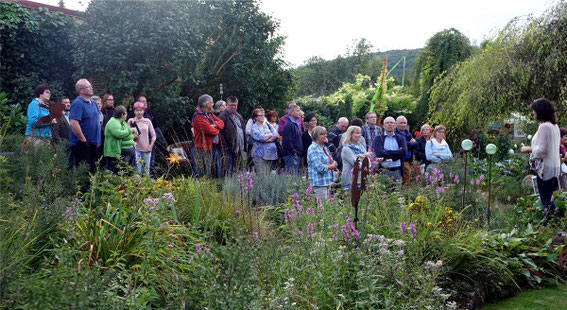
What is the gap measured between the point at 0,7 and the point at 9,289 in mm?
9525

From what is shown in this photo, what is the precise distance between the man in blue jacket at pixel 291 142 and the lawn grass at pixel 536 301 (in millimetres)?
5046

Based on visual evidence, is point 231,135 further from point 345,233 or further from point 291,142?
point 345,233

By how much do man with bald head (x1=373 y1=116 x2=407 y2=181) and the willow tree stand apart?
705 cm

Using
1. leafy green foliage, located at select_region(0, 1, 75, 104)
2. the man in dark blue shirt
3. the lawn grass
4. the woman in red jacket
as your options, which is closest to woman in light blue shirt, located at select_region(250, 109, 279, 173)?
the woman in red jacket

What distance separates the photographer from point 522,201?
663 cm

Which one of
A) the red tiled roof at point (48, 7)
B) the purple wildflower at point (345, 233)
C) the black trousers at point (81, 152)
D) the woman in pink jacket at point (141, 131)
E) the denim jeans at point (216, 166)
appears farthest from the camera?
the red tiled roof at point (48, 7)

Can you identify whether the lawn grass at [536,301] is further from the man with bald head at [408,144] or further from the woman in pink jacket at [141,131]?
the woman in pink jacket at [141,131]

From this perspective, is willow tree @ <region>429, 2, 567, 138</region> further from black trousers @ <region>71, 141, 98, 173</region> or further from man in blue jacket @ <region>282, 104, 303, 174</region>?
black trousers @ <region>71, 141, 98, 173</region>

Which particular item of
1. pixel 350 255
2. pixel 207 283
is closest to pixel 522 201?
pixel 350 255

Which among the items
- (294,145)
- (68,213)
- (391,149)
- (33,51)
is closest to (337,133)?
(294,145)

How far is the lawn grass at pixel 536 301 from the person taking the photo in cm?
477

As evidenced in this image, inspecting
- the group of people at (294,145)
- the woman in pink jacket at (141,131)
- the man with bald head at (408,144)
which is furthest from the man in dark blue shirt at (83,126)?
the man with bald head at (408,144)

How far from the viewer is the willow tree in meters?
14.5

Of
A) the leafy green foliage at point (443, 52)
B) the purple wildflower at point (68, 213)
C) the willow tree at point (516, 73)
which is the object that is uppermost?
the leafy green foliage at point (443, 52)
